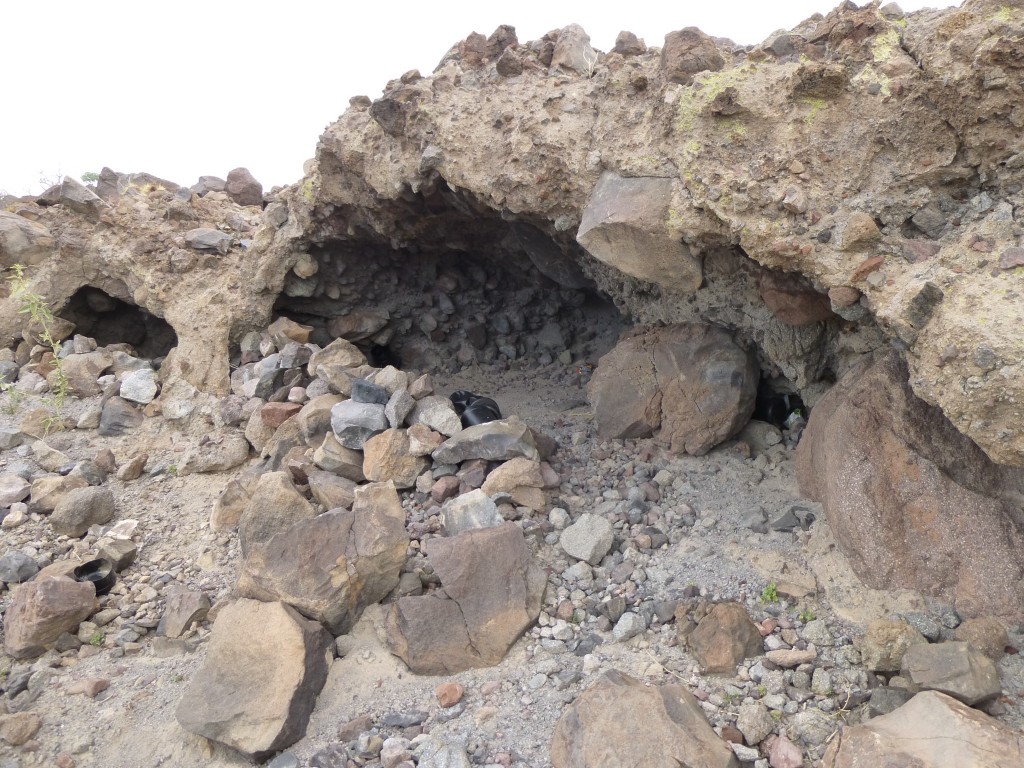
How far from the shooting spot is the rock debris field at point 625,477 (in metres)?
2.07

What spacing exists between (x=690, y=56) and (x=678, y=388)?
1.70m

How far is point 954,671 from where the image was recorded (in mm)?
1920

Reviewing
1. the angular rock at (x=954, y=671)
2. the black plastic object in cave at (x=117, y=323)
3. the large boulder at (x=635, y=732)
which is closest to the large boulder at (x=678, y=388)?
the angular rock at (x=954, y=671)

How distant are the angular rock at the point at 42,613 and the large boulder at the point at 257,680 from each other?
89 cm

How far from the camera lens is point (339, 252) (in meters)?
4.96

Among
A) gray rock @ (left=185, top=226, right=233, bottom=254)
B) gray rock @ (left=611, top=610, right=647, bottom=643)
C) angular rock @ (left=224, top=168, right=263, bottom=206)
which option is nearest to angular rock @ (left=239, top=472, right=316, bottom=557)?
gray rock @ (left=611, top=610, right=647, bottom=643)

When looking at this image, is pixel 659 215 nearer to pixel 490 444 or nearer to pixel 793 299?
pixel 793 299

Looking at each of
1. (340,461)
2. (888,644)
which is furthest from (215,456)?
(888,644)

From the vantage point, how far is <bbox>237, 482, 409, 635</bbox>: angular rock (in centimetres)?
260

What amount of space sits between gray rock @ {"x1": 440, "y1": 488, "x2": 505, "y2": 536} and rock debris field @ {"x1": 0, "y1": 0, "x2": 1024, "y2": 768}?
0.05 ft

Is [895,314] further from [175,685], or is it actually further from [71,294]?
[71,294]

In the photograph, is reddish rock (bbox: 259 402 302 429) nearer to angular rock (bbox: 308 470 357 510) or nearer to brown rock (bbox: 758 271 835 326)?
angular rock (bbox: 308 470 357 510)

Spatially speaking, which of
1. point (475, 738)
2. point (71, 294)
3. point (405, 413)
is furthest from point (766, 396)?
point (71, 294)

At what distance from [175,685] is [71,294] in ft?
13.3
